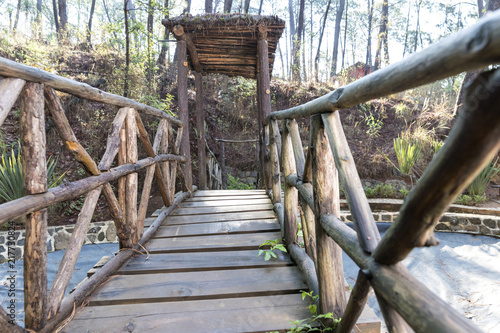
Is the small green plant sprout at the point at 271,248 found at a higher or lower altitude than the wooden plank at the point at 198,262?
higher

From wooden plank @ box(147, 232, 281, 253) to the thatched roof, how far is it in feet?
10.9

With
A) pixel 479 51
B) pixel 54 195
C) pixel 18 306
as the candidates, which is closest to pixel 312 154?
pixel 479 51

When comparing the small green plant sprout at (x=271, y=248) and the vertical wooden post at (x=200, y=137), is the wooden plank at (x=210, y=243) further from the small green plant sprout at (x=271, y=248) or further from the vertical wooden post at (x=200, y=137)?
the vertical wooden post at (x=200, y=137)

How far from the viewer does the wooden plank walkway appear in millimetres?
1423

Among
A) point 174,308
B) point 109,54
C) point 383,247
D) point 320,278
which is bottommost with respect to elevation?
point 174,308

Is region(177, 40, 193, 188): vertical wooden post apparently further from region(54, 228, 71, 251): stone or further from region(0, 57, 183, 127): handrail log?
region(54, 228, 71, 251): stone

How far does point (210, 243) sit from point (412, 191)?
79.7 inches

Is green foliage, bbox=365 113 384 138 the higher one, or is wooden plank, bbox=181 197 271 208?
green foliage, bbox=365 113 384 138

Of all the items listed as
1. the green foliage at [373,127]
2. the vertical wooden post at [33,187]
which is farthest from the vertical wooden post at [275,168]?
the green foliage at [373,127]

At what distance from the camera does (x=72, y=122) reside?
24.1 ft

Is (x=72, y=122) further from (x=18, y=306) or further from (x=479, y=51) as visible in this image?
(x=479, y=51)

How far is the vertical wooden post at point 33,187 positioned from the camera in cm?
119

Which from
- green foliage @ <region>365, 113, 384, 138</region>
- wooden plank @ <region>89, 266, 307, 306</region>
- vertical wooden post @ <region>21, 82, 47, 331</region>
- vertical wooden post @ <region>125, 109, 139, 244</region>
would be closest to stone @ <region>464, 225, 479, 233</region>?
green foliage @ <region>365, 113, 384, 138</region>

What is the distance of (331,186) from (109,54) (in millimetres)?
10459
